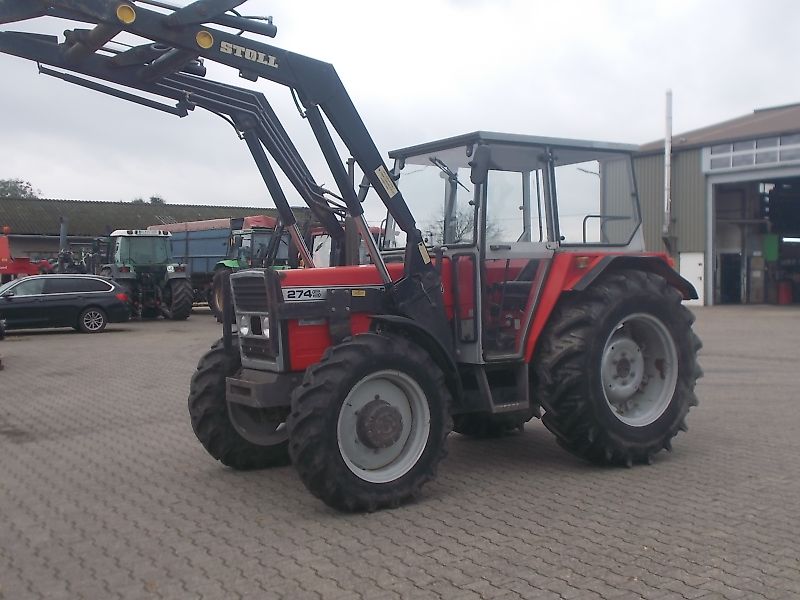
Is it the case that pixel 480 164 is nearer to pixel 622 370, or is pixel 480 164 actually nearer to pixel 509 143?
pixel 509 143

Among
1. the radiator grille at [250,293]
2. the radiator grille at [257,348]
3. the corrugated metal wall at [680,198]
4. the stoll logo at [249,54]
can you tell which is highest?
the corrugated metal wall at [680,198]

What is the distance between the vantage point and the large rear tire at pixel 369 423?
5.04m

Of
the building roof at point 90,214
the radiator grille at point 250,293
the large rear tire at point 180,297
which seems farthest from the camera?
the building roof at point 90,214

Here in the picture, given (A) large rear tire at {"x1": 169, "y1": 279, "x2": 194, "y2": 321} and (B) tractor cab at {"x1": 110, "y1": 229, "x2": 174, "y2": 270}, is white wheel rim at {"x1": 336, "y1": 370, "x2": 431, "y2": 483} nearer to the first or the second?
(A) large rear tire at {"x1": 169, "y1": 279, "x2": 194, "y2": 321}

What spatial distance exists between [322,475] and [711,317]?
2241 centimetres

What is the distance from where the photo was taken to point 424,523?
200 inches

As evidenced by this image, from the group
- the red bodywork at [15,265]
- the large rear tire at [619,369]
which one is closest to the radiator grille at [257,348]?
the large rear tire at [619,369]

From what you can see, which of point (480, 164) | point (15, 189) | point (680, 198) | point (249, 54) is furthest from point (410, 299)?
point (15, 189)

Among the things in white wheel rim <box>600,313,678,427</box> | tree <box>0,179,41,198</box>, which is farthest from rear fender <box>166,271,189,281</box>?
tree <box>0,179,41,198</box>

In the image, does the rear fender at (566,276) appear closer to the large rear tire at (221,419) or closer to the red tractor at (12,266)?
the large rear tire at (221,419)

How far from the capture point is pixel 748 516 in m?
5.11

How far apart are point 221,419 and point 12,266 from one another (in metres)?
23.5

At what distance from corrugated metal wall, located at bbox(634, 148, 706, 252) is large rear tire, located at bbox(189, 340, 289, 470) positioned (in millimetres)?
26542

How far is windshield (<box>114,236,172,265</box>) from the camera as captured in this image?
2402 cm
